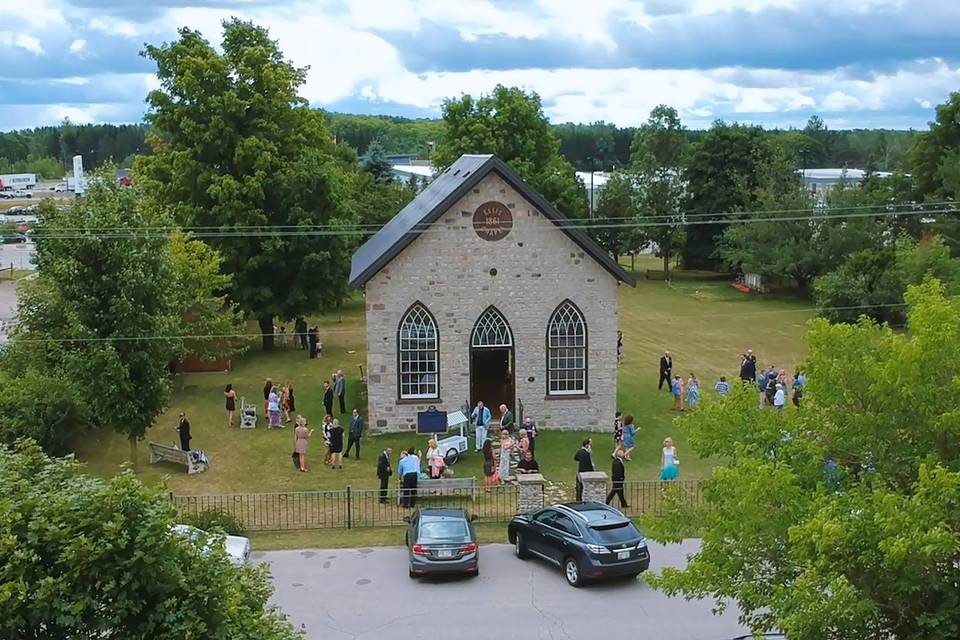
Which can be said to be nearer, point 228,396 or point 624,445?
point 624,445

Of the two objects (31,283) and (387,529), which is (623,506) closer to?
(387,529)

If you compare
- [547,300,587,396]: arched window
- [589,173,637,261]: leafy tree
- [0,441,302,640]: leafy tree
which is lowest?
[547,300,587,396]: arched window

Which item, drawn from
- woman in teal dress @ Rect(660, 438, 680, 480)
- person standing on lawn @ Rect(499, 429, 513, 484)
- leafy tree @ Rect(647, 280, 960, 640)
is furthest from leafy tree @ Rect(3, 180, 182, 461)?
leafy tree @ Rect(647, 280, 960, 640)

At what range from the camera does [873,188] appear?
62.2 meters

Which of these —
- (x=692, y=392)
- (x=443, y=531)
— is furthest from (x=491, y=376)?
(x=443, y=531)

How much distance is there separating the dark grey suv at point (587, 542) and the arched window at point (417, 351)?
34.4 feet

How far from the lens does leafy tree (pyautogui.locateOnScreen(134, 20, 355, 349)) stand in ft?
130

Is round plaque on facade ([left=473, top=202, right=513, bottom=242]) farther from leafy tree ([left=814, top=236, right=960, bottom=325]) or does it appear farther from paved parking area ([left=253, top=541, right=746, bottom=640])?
leafy tree ([left=814, top=236, right=960, bottom=325])

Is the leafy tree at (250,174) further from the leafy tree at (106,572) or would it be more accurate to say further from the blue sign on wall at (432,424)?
the leafy tree at (106,572)

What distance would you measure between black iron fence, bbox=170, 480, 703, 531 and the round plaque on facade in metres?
8.21

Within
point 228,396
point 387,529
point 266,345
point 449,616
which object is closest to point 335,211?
point 266,345

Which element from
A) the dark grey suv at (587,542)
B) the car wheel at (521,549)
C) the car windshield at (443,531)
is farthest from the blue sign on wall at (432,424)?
the car windshield at (443,531)

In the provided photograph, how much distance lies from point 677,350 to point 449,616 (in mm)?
26635

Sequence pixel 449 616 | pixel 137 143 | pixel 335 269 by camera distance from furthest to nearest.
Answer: pixel 137 143
pixel 335 269
pixel 449 616
